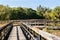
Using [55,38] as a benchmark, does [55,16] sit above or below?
below

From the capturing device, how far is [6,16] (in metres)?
56.8

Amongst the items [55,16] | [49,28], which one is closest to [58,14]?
[55,16]

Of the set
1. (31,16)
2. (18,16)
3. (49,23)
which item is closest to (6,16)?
(18,16)

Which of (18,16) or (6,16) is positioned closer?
(6,16)

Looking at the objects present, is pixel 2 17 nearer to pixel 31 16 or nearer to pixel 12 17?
pixel 12 17

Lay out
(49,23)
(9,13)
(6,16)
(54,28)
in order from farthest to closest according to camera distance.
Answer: (9,13)
(6,16)
(49,23)
(54,28)

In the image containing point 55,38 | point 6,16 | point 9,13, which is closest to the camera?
point 55,38

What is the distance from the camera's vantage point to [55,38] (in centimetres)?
335

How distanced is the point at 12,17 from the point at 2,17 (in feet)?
13.9

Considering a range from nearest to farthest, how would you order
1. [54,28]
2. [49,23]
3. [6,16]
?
1. [54,28]
2. [49,23]
3. [6,16]

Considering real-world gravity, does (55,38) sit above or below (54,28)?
above

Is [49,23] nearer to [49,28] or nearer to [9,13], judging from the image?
[49,28]

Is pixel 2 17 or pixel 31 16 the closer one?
pixel 2 17

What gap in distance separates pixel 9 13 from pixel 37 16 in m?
11.4
